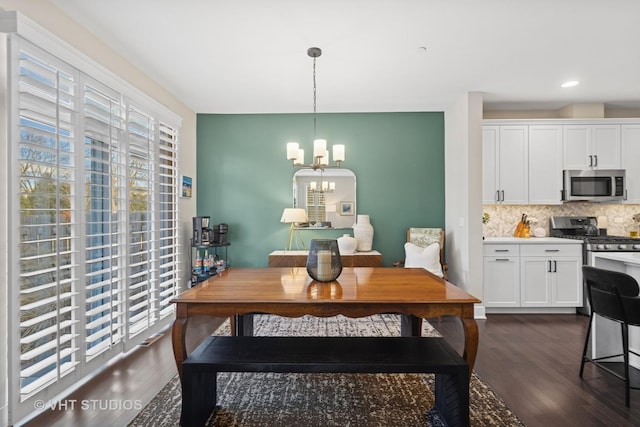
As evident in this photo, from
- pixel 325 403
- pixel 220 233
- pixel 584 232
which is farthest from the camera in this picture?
pixel 220 233

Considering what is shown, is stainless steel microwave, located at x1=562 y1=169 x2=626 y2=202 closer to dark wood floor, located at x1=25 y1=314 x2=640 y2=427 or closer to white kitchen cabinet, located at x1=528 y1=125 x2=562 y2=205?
white kitchen cabinet, located at x1=528 y1=125 x2=562 y2=205

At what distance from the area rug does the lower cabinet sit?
198cm

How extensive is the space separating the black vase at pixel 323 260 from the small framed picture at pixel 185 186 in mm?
2672

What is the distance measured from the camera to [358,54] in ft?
10.4

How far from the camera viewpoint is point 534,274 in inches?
170

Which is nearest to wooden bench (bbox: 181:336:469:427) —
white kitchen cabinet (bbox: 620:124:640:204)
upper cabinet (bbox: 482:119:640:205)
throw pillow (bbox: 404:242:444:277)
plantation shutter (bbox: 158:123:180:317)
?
plantation shutter (bbox: 158:123:180:317)


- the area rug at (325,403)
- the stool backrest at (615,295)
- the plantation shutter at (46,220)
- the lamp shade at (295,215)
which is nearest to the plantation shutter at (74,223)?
the plantation shutter at (46,220)

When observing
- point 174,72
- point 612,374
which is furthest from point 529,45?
point 174,72

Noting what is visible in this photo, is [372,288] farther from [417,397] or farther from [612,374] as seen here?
[612,374]

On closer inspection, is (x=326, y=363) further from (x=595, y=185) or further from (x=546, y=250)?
(x=595, y=185)

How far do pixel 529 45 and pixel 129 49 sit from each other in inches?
135

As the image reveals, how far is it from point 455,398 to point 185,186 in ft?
12.6

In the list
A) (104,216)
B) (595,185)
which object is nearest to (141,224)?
(104,216)

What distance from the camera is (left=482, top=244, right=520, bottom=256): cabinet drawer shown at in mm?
4309
